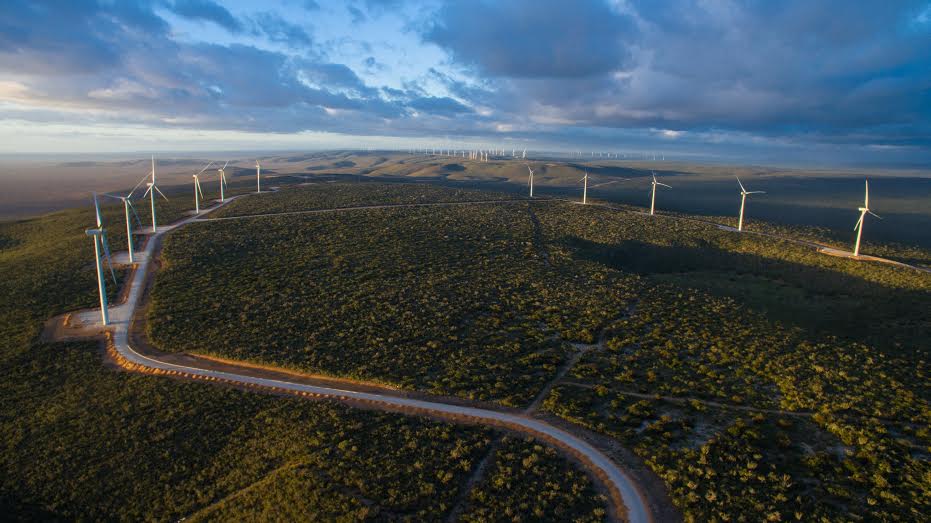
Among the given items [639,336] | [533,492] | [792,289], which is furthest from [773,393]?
[792,289]

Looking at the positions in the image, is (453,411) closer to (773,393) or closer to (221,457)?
(221,457)

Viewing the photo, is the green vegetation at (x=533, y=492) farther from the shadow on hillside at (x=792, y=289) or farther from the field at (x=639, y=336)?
the shadow on hillside at (x=792, y=289)

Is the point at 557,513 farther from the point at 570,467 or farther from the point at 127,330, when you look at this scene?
the point at 127,330

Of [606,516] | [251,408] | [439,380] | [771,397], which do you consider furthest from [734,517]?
[251,408]

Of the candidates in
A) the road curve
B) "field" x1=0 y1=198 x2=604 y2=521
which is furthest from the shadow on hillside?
"field" x1=0 y1=198 x2=604 y2=521

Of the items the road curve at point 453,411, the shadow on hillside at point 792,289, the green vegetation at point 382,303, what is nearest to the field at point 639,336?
the green vegetation at point 382,303
